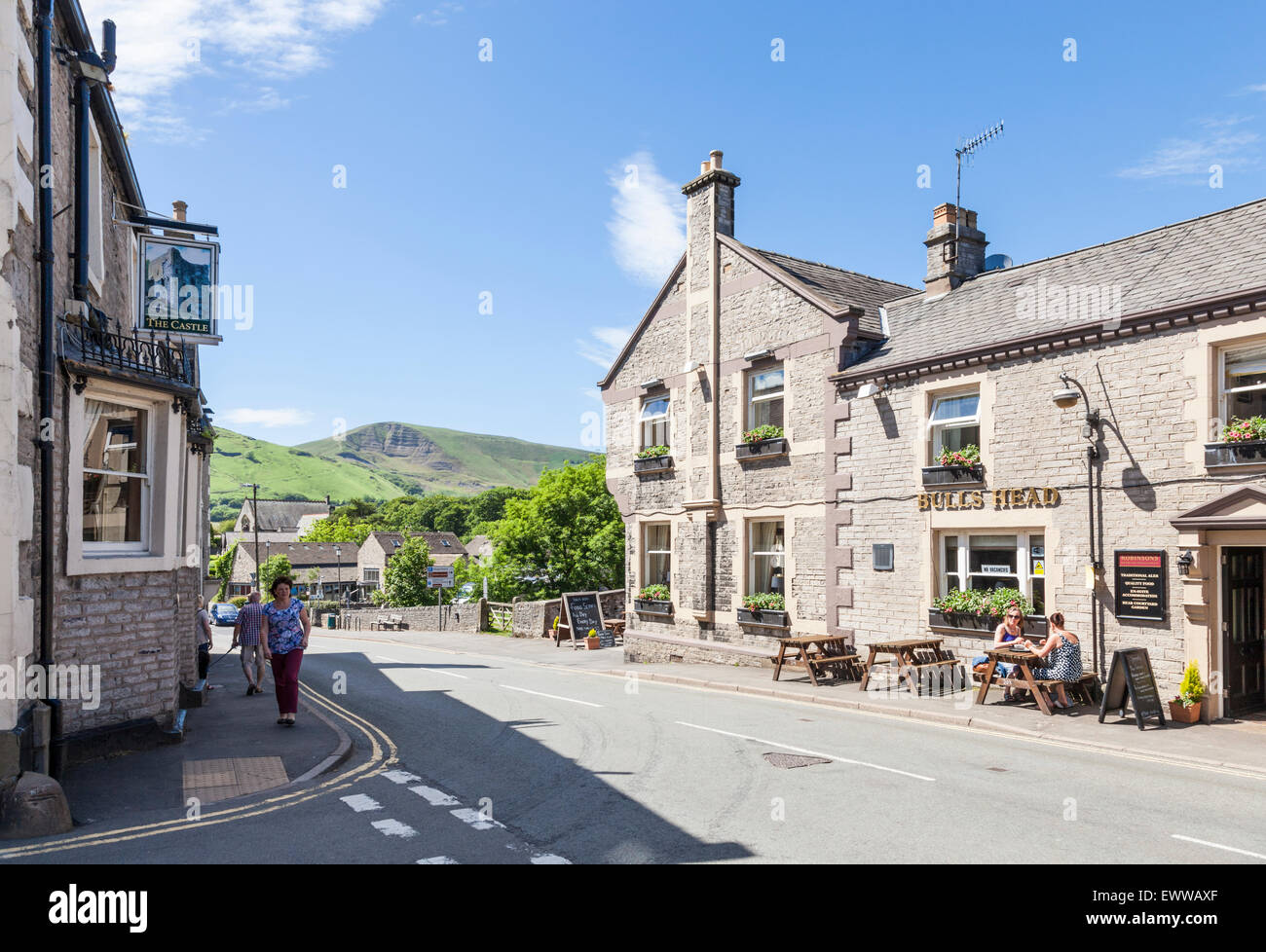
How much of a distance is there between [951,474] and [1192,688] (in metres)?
5.02

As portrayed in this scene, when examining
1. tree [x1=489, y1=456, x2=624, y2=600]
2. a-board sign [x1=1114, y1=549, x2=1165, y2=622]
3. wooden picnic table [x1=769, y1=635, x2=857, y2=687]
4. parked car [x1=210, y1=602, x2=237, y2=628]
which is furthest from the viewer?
parked car [x1=210, y1=602, x2=237, y2=628]

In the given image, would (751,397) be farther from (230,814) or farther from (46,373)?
Answer: (230,814)

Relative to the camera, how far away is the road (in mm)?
6777

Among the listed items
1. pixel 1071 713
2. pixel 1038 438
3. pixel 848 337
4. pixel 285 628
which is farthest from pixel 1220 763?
pixel 285 628

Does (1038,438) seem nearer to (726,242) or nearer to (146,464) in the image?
(726,242)

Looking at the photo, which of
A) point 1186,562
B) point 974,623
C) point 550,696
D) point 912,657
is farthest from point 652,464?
point 1186,562

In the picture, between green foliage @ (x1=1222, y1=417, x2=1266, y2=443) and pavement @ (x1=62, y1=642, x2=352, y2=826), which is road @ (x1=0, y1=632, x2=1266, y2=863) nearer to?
pavement @ (x1=62, y1=642, x2=352, y2=826)

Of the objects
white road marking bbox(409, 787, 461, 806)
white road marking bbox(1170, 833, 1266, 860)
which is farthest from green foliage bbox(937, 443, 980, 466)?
white road marking bbox(409, 787, 461, 806)

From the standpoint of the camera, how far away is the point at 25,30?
8.59 meters

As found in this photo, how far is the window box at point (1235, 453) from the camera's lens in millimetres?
11898

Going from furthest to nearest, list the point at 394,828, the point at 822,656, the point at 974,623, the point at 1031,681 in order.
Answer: the point at 822,656 < the point at 974,623 < the point at 1031,681 < the point at 394,828

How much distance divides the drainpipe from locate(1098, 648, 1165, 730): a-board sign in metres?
12.9

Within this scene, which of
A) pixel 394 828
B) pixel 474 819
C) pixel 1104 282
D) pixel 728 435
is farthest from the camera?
pixel 728 435

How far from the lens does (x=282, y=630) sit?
464 inches
